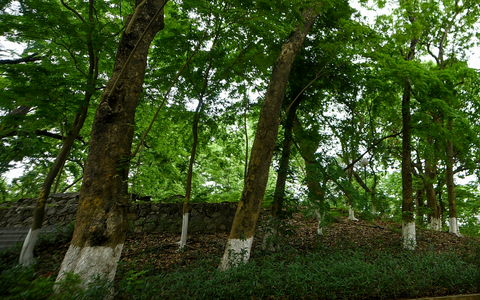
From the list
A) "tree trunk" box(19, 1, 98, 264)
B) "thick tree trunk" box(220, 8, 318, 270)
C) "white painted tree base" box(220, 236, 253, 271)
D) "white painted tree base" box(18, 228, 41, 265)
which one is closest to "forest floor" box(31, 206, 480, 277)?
"white painted tree base" box(18, 228, 41, 265)

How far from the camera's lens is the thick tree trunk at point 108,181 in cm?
335

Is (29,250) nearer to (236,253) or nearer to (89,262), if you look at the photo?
(89,262)

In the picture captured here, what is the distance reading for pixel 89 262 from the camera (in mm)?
3307

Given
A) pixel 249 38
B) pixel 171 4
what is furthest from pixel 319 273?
pixel 171 4

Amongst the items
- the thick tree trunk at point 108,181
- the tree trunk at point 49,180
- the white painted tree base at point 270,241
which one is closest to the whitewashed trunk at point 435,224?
the white painted tree base at point 270,241

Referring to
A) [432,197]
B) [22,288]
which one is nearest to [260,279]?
[22,288]

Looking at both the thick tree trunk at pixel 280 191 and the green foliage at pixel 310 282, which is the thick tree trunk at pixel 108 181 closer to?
the green foliage at pixel 310 282

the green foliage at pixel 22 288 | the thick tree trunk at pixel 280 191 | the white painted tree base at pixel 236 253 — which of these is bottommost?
the green foliage at pixel 22 288

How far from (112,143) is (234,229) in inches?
105

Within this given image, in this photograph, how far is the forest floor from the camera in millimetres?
5422

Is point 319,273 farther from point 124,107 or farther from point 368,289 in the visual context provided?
point 124,107

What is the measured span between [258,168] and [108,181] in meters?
2.69

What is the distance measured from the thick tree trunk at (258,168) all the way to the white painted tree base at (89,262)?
1.94 meters

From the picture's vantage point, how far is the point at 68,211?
857cm
